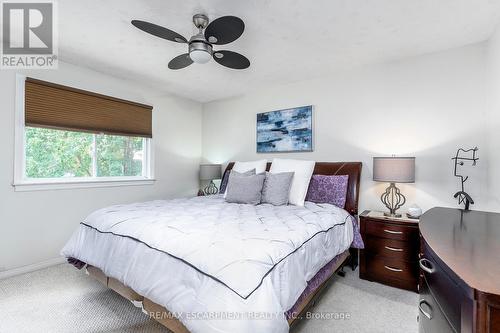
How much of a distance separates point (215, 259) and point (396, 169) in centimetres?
210

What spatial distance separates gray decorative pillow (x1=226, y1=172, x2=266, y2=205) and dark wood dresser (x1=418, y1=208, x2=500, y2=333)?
177 cm

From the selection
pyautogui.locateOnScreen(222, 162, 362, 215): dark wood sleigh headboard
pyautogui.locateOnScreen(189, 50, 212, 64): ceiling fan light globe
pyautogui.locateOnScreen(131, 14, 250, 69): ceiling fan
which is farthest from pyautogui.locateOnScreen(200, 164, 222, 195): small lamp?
pyautogui.locateOnScreen(189, 50, 212, 64): ceiling fan light globe

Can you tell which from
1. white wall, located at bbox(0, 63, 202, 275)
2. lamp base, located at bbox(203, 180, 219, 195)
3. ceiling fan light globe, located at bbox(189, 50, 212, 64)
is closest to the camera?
ceiling fan light globe, located at bbox(189, 50, 212, 64)

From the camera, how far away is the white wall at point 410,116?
2.48 metres

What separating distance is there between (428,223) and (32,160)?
12.8 ft

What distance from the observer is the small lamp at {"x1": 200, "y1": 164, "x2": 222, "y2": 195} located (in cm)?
435

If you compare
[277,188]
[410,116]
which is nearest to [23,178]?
[277,188]

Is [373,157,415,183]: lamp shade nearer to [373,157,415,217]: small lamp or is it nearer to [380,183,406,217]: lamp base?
[373,157,415,217]: small lamp

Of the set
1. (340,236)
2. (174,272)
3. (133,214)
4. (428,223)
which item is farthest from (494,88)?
(133,214)

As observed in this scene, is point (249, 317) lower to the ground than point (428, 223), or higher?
lower

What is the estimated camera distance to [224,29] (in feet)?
6.10

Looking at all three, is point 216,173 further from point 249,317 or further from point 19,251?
point 249,317

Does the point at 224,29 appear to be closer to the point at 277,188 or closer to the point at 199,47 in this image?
the point at 199,47

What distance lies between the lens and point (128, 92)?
363cm
